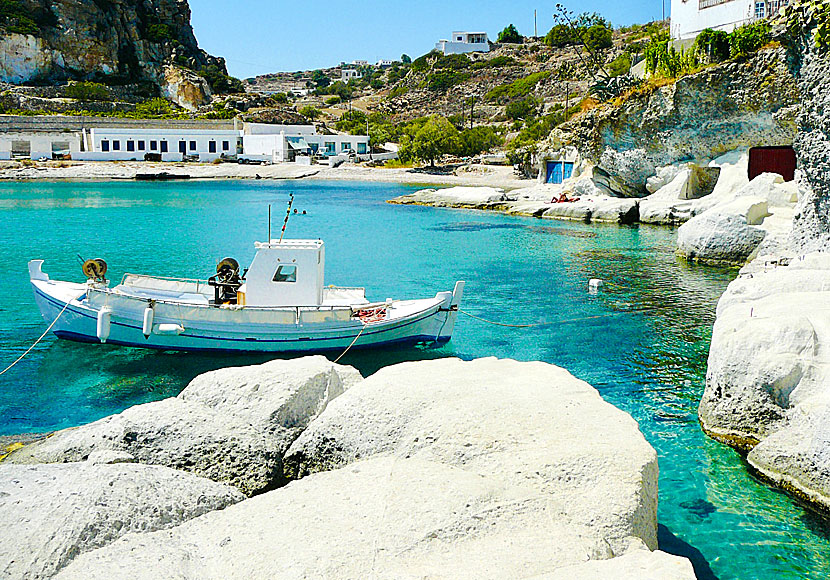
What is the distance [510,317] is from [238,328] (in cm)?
864

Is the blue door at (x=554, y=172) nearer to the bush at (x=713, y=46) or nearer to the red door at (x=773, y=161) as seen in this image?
the bush at (x=713, y=46)

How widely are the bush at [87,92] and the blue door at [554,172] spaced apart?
84.4 meters

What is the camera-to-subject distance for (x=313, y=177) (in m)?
90.2

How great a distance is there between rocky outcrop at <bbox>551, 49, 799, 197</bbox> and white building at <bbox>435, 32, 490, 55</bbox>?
468 ft

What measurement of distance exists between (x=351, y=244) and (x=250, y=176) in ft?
181

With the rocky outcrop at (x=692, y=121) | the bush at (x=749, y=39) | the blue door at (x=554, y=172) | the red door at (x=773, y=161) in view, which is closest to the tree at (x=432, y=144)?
the blue door at (x=554, y=172)

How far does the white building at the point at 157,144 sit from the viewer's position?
93.9m

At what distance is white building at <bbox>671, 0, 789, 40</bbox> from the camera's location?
41.2 m

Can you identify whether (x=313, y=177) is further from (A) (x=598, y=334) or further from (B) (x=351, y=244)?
(A) (x=598, y=334)

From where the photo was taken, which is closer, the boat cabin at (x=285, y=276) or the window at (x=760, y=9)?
the boat cabin at (x=285, y=276)

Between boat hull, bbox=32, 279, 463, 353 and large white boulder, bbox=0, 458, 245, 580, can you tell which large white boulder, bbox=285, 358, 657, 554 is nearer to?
large white boulder, bbox=0, 458, 245, 580

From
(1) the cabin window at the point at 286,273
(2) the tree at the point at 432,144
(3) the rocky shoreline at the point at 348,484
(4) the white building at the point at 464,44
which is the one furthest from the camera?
(4) the white building at the point at 464,44

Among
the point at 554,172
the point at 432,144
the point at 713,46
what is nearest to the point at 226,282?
the point at 713,46

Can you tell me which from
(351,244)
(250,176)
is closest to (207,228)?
(351,244)
